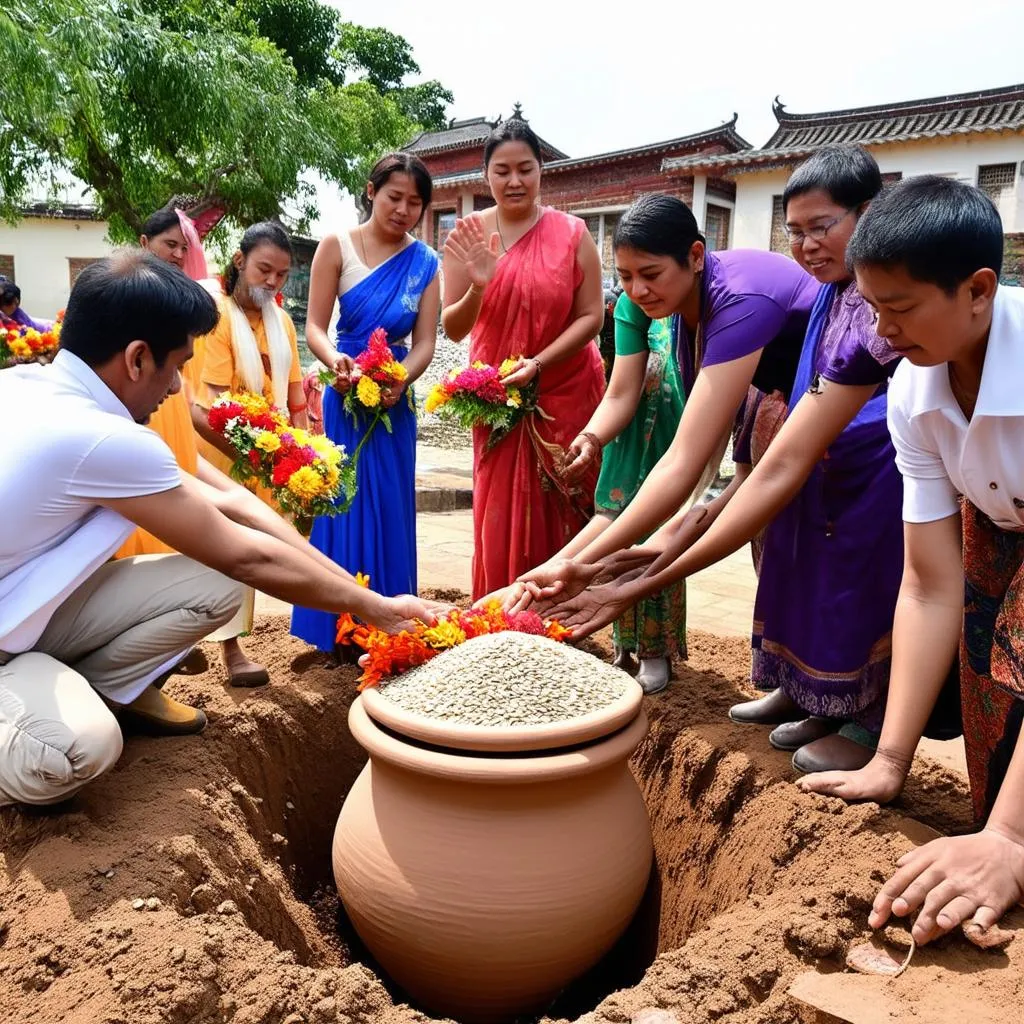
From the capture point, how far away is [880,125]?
14828 millimetres

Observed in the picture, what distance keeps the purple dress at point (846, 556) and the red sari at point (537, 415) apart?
116cm

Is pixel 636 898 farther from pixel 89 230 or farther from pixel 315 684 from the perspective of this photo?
pixel 89 230

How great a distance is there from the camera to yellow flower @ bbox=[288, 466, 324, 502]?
284 centimetres

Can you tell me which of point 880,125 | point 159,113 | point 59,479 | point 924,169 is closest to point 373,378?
point 59,479

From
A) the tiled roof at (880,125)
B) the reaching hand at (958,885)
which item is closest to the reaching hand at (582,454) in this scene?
the reaching hand at (958,885)

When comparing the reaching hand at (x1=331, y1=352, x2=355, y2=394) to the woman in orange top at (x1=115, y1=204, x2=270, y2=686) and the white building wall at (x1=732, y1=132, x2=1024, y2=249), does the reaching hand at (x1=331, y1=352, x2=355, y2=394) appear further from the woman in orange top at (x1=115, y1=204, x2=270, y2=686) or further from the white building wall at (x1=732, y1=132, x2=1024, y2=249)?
the white building wall at (x1=732, y1=132, x2=1024, y2=249)

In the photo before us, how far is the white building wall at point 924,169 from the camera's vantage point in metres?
12.6

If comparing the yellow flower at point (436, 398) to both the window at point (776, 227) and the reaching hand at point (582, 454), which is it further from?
the window at point (776, 227)

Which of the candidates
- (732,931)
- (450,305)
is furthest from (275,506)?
(732,931)

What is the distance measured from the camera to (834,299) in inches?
94.3

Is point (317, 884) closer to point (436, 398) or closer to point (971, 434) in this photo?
point (436, 398)

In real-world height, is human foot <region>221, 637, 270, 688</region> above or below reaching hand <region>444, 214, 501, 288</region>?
below

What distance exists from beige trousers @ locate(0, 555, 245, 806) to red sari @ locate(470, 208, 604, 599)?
4.57 ft

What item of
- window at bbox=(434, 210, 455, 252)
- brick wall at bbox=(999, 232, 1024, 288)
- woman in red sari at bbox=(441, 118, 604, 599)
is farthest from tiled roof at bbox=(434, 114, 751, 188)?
woman in red sari at bbox=(441, 118, 604, 599)
